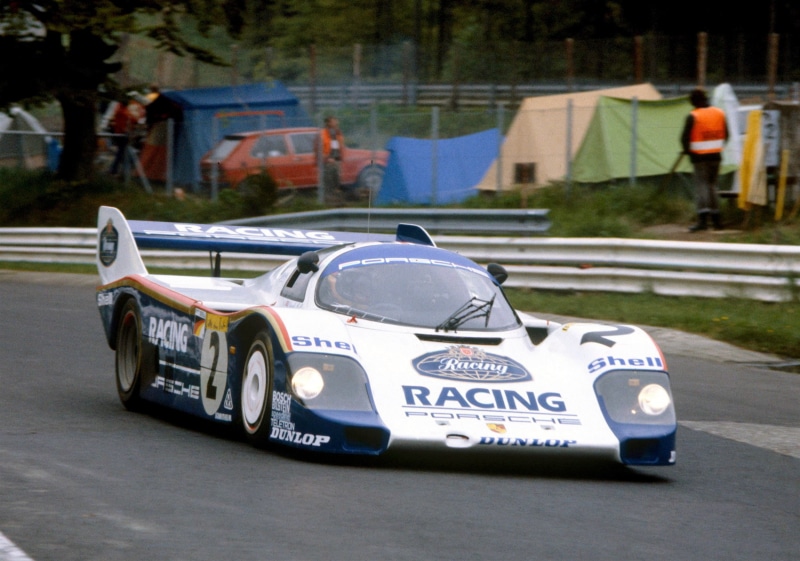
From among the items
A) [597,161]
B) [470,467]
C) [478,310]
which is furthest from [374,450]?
[597,161]

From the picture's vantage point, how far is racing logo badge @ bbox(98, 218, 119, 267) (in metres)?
9.67

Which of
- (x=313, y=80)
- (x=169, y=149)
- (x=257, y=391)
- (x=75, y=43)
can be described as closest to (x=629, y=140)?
(x=169, y=149)

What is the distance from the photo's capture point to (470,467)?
6684 millimetres

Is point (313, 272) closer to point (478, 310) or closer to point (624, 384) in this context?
point (478, 310)

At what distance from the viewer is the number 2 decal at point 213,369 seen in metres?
7.29

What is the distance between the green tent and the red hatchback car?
3369 mm

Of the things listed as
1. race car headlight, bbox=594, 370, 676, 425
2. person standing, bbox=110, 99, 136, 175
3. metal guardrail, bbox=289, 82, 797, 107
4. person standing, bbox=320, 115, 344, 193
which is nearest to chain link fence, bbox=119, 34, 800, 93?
metal guardrail, bbox=289, 82, 797, 107

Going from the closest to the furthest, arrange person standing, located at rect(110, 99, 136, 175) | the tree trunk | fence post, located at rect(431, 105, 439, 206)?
fence post, located at rect(431, 105, 439, 206) < the tree trunk < person standing, located at rect(110, 99, 136, 175)

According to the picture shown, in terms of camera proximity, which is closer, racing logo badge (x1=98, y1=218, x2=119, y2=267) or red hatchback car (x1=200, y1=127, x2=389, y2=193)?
racing logo badge (x1=98, y1=218, x2=119, y2=267)

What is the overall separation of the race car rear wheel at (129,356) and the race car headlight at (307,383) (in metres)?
2.35

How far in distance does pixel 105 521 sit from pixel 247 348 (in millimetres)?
2306

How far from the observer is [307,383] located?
6.40 metres

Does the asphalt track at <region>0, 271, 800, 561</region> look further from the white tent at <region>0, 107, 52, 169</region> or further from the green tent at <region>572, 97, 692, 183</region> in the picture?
the white tent at <region>0, 107, 52, 169</region>

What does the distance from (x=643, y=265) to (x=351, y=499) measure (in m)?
10.3
